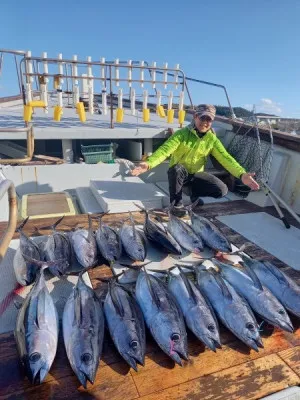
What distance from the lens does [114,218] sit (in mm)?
4410

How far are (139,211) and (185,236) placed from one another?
1.31 m

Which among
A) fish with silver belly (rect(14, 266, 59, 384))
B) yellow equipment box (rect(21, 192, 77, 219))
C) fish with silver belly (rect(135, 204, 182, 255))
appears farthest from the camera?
yellow equipment box (rect(21, 192, 77, 219))

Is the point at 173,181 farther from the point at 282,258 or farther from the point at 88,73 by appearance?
the point at 88,73

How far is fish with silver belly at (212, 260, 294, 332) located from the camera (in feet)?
7.83

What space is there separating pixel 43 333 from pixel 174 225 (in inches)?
79.3

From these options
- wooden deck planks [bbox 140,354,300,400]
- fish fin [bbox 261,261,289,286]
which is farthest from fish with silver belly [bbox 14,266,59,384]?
fish fin [bbox 261,261,289,286]

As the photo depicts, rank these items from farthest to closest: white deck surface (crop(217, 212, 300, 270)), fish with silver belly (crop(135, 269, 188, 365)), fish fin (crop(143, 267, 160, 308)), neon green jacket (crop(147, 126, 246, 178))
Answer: neon green jacket (crop(147, 126, 246, 178)) → white deck surface (crop(217, 212, 300, 270)) → fish fin (crop(143, 267, 160, 308)) → fish with silver belly (crop(135, 269, 188, 365))

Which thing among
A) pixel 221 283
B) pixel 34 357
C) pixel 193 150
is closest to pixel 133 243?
pixel 221 283

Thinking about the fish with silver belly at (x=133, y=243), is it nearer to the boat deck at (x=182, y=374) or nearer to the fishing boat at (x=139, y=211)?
the fishing boat at (x=139, y=211)

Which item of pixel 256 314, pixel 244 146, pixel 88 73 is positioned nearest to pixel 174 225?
pixel 256 314

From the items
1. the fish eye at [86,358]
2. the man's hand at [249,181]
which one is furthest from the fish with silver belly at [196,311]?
the man's hand at [249,181]

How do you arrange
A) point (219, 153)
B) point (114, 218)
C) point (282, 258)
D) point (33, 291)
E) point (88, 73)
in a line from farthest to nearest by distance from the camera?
1. point (88, 73)
2. point (219, 153)
3. point (114, 218)
4. point (282, 258)
5. point (33, 291)

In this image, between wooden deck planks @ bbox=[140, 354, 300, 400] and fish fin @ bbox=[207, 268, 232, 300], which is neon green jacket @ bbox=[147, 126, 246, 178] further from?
wooden deck planks @ bbox=[140, 354, 300, 400]

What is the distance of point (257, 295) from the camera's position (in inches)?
102
